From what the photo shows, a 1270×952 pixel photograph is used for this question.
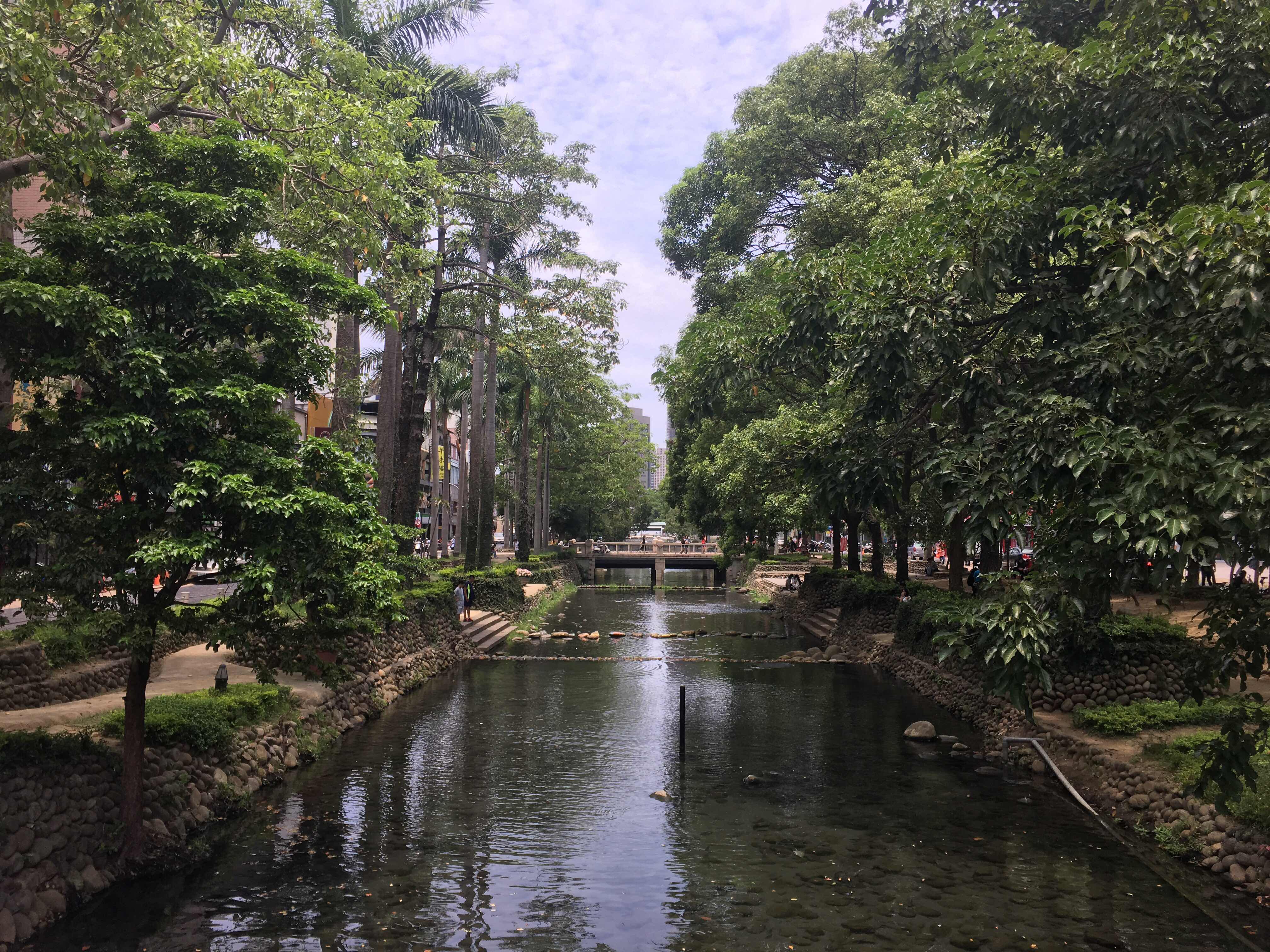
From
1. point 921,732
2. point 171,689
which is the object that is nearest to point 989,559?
point 921,732

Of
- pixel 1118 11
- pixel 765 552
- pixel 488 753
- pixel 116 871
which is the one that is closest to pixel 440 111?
Result: pixel 488 753

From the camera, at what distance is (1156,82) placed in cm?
927

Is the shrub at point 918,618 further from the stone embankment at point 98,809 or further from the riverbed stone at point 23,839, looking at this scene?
the riverbed stone at point 23,839

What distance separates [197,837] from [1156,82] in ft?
47.7

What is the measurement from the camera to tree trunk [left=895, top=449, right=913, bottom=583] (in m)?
20.7

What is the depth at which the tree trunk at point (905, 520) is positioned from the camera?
20.7 metres

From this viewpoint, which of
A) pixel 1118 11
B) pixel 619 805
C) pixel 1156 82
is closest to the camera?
pixel 1156 82

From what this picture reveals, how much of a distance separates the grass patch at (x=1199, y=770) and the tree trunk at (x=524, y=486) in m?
41.6

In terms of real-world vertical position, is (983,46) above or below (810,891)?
above

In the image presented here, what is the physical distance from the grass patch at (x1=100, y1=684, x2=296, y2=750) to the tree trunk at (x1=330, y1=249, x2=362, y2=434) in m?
6.66

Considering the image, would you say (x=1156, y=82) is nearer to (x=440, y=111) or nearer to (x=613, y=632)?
(x=440, y=111)

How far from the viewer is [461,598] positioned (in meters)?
32.6

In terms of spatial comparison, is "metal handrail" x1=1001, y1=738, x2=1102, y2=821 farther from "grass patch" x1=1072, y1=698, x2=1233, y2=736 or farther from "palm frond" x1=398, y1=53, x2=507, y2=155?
"palm frond" x1=398, y1=53, x2=507, y2=155

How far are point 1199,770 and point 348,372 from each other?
1965cm
